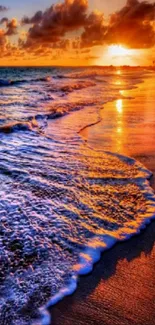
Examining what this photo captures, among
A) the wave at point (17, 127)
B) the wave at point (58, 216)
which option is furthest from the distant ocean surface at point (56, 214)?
the wave at point (17, 127)

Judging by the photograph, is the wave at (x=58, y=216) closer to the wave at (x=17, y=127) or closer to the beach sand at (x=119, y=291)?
the beach sand at (x=119, y=291)

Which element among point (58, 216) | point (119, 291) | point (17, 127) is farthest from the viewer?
point (17, 127)

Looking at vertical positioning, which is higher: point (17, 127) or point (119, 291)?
point (17, 127)

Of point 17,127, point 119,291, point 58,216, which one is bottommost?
point 119,291

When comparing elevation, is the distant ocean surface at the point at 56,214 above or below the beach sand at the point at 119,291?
above

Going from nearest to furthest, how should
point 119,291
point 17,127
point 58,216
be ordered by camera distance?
point 119,291 → point 58,216 → point 17,127

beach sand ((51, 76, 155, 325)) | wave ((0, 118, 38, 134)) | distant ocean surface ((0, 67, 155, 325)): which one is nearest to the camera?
beach sand ((51, 76, 155, 325))

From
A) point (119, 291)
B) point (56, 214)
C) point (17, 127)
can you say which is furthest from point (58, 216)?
point (17, 127)

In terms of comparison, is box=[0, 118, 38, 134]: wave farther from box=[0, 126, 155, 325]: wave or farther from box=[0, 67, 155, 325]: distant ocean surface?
box=[0, 126, 155, 325]: wave

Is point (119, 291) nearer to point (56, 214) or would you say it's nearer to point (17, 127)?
point (56, 214)

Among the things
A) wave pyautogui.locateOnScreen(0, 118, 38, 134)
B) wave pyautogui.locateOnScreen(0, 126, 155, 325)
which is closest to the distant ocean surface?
wave pyautogui.locateOnScreen(0, 126, 155, 325)

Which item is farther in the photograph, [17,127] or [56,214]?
[17,127]

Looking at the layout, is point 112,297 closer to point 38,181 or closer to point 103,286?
point 103,286

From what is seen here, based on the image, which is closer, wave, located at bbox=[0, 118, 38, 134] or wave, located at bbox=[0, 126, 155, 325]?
wave, located at bbox=[0, 126, 155, 325]
